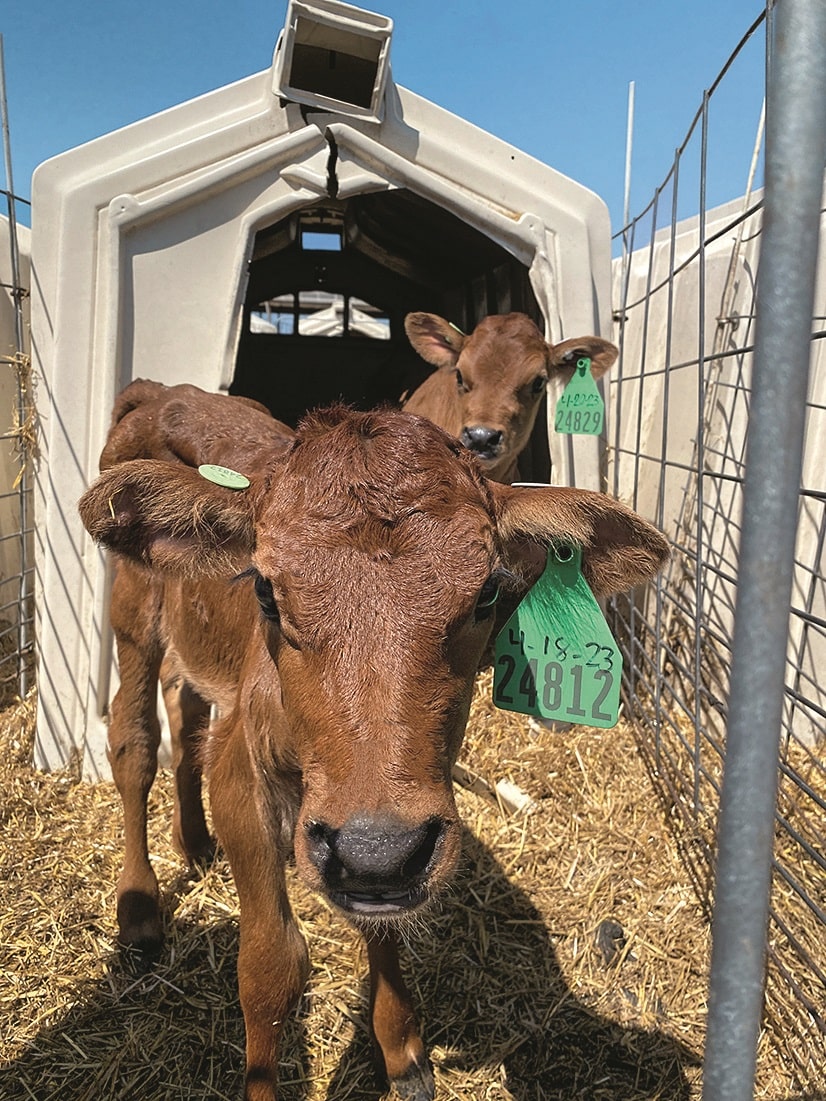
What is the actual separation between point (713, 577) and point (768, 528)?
4442 mm

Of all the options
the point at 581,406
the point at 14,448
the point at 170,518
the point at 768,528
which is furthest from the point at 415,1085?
the point at 14,448

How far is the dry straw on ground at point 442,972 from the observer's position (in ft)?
8.43

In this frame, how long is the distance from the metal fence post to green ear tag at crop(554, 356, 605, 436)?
11.9ft

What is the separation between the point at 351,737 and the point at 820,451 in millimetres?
4092

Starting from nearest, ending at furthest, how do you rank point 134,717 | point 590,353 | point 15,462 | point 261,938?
point 261,938 < point 134,717 < point 590,353 < point 15,462

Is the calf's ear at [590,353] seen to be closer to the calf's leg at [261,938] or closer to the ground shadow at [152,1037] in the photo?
the calf's leg at [261,938]

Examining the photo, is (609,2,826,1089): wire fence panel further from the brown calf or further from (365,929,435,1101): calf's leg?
(365,929,435,1101): calf's leg

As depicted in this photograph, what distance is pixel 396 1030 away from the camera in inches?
98.6

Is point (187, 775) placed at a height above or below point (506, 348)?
below

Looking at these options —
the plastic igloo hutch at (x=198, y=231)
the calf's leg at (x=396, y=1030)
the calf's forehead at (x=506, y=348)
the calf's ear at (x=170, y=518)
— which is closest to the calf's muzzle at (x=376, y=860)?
the calf's ear at (x=170, y=518)

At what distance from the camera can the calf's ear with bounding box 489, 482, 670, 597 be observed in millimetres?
1896

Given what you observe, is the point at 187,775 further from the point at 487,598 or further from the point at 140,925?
the point at 487,598

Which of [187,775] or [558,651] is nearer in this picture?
[558,651]

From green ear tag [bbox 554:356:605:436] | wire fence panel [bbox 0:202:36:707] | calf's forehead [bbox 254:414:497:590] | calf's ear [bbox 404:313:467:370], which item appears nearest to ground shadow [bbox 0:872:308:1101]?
calf's forehead [bbox 254:414:497:590]
